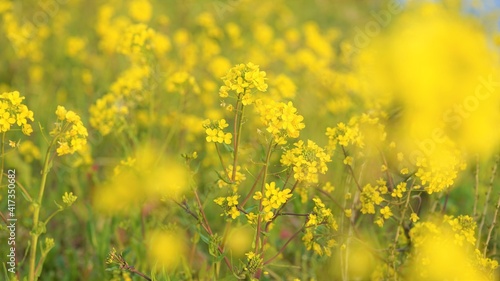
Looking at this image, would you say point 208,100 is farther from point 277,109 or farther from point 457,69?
point 277,109

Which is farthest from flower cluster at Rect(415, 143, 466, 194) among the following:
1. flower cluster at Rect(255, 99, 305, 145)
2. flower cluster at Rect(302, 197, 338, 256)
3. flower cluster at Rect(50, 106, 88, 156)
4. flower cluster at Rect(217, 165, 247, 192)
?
flower cluster at Rect(50, 106, 88, 156)

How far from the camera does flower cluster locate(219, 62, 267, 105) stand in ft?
5.66

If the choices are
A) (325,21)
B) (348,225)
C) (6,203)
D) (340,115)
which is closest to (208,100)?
(340,115)

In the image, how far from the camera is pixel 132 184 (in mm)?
2609

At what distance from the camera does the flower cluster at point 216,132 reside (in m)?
1.76

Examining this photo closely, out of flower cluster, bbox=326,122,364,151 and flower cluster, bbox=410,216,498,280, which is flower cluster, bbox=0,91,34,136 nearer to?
flower cluster, bbox=326,122,364,151

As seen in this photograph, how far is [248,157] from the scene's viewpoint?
2004 millimetres

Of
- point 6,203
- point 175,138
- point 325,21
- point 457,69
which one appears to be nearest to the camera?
point 6,203

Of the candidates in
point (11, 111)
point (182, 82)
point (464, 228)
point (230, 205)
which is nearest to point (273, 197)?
point (230, 205)

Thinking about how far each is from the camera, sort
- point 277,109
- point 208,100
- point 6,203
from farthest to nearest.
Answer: point 208,100 < point 6,203 < point 277,109

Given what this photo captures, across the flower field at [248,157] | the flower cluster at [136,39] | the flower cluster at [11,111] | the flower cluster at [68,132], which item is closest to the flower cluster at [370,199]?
the flower field at [248,157]

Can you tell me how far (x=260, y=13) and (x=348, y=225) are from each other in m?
3.91

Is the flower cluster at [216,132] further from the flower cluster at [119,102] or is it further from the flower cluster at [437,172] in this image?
the flower cluster at [119,102]

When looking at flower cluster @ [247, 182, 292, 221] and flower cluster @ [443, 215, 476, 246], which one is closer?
flower cluster @ [247, 182, 292, 221]
